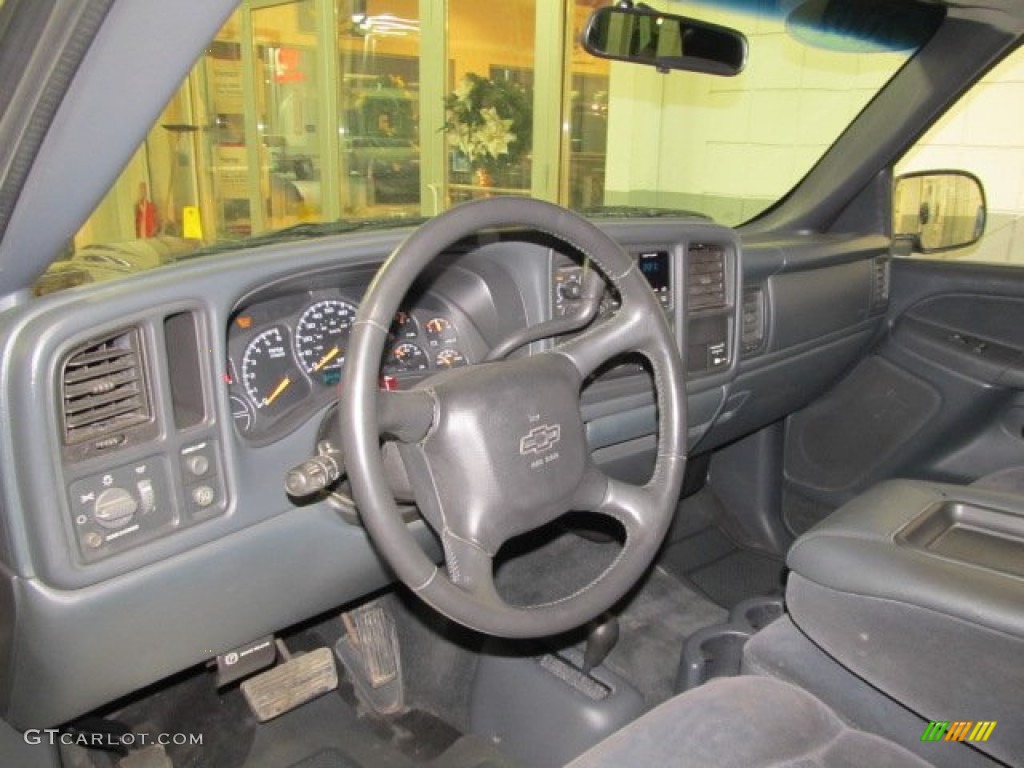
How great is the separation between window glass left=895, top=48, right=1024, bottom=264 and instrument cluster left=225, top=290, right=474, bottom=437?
188cm

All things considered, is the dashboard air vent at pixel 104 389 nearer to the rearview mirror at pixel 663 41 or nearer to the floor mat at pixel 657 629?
the rearview mirror at pixel 663 41

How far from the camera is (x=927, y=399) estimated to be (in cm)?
268

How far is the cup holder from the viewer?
6.67ft

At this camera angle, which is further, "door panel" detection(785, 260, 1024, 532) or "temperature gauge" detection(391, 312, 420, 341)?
"door panel" detection(785, 260, 1024, 532)

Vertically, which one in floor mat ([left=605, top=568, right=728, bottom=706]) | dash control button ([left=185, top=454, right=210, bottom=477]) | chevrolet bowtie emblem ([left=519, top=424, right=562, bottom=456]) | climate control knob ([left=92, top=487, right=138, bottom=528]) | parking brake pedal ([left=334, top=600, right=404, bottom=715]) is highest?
chevrolet bowtie emblem ([left=519, top=424, right=562, bottom=456])

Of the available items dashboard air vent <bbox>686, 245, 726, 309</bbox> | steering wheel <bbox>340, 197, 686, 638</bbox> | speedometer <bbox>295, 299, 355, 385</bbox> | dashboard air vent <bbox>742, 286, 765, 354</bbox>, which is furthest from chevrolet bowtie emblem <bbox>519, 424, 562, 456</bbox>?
dashboard air vent <bbox>742, 286, 765, 354</bbox>

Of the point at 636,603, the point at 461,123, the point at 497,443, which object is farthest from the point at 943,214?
the point at 461,123

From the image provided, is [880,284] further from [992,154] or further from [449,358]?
[449,358]

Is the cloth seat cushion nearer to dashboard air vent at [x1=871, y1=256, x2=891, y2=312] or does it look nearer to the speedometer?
the speedometer

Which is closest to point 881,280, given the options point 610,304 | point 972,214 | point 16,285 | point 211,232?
point 972,214

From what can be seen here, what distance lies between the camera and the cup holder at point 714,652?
6.67ft

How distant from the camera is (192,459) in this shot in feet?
4.00

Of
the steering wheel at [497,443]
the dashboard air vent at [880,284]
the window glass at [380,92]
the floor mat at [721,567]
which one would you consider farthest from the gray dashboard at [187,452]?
the window glass at [380,92]

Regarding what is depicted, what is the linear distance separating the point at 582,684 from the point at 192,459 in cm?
107
